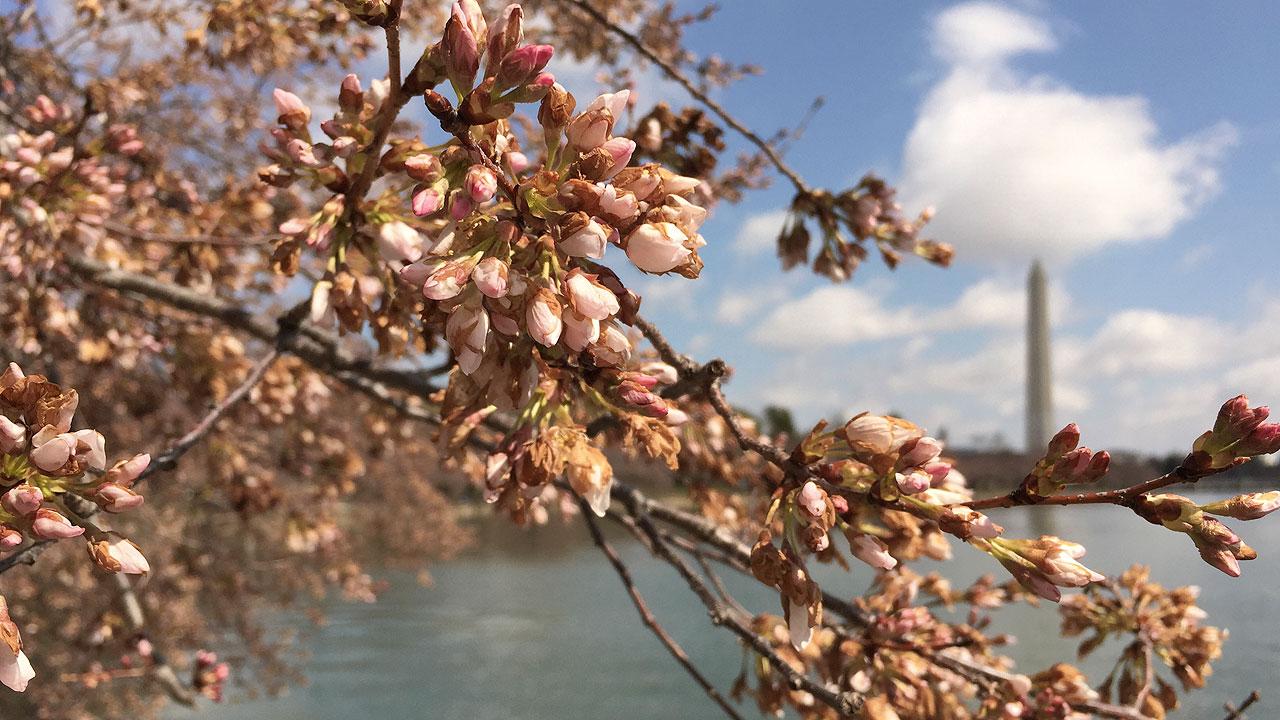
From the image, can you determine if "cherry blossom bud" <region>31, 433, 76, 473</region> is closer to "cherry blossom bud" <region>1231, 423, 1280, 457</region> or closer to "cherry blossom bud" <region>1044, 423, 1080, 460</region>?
"cherry blossom bud" <region>1044, 423, 1080, 460</region>

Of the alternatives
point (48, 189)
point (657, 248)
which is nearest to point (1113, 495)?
point (657, 248)

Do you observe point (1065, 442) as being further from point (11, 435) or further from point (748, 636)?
point (11, 435)

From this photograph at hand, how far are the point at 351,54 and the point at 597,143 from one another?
228cm

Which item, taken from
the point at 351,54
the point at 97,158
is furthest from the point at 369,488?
the point at 97,158

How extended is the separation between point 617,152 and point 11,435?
0.47m

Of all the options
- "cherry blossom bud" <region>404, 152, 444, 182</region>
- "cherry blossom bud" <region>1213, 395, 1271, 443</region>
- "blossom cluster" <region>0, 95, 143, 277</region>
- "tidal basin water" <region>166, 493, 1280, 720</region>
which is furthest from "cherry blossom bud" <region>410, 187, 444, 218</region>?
"tidal basin water" <region>166, 493, 1280, 720</region>

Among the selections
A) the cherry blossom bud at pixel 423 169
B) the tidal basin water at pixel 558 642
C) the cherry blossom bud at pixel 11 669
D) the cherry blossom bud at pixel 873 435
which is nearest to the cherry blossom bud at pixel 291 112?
the cherry blossom bud at pixel 423 169

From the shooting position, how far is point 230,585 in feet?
11.0

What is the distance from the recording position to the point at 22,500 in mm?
546

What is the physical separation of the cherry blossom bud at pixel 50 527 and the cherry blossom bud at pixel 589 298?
38 cm

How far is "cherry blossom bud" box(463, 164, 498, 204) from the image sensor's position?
1.73ft

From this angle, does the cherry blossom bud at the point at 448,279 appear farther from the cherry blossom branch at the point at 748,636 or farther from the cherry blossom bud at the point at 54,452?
the cherry blossom branch at the point at 748,636

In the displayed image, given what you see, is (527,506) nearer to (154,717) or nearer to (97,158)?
(97,158)

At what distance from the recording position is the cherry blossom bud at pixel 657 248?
1.76 feet
